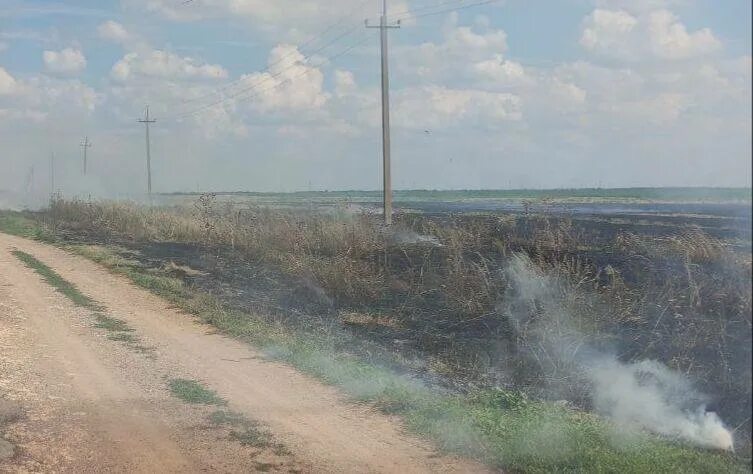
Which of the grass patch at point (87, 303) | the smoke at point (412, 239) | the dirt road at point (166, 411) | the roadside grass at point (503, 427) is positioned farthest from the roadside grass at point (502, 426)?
the smoke at point (412, 239)

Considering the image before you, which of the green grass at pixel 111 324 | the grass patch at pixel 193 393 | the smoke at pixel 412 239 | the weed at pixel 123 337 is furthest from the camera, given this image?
the smoke at pixel 412 239

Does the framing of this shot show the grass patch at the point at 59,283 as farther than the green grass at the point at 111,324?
Yes

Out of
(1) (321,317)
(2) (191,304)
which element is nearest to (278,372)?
(1) (321,317)

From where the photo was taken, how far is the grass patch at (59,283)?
47.3ft

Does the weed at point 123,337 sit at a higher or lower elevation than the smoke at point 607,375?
lower

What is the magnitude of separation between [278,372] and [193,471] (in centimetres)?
316

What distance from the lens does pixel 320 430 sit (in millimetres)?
7215

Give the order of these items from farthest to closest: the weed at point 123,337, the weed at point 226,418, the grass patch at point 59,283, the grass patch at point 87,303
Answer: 1. the grass patch at point 59,283
2. the grass patch at point 87,303
3. the weed at point 123,337
4. the weed at point 226,418

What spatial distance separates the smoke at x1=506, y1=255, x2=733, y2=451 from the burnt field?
0.14ft

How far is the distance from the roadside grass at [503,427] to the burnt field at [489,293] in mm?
484

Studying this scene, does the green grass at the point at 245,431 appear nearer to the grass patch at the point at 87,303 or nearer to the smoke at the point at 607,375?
the smoke at the point at 607,375

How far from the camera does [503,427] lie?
7020mm

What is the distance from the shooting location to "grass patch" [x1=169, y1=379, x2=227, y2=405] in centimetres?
805

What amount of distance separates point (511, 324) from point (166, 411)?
18.0 ft
